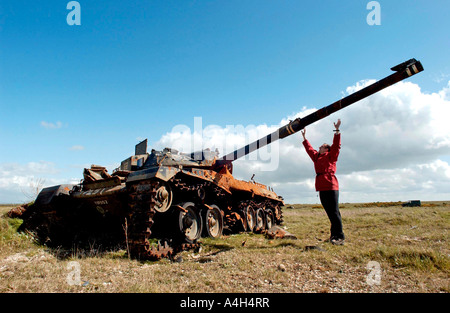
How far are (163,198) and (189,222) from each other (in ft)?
4.81

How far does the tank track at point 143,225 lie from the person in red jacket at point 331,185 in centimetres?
417

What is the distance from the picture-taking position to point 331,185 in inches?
293

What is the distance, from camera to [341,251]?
6258 millimetres

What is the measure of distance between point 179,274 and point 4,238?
19.2ft

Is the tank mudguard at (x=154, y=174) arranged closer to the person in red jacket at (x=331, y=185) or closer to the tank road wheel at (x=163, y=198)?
the tank road wheel at (x=163, y=198)

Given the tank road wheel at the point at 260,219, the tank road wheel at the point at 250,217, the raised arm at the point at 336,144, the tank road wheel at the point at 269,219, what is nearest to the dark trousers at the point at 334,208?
the raised arm at the point at 336,144

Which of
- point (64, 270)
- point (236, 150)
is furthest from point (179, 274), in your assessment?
point (236, 150)

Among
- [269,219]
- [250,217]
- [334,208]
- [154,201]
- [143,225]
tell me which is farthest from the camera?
[269,219]

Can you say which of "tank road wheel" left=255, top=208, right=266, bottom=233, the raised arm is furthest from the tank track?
"tank road wheel" left=255, top=208, right=266, bottom=233

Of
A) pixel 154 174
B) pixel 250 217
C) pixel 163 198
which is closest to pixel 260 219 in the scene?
pixel 250 217

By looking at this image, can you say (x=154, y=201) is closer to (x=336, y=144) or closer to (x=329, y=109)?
(x=336, y=144)

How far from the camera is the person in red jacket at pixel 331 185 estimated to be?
7.41 m

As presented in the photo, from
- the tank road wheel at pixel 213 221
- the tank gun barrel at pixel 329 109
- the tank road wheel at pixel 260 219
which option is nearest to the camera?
the tank gun barrel at pixel 329 109

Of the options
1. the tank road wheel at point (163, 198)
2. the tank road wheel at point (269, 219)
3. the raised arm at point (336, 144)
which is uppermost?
the raised arm at point (336, 144)
